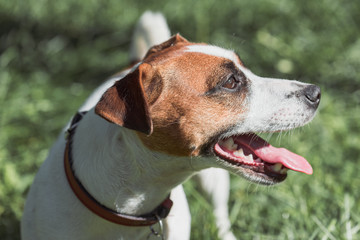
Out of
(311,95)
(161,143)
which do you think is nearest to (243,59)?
(311,95)

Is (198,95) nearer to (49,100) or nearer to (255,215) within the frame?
(255,215)

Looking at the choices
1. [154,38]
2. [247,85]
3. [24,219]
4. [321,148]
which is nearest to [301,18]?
[321,148]

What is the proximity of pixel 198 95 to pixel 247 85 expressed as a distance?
29 centimetres

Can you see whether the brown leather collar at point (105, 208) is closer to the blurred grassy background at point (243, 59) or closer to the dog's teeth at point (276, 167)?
the dog's teeth at point (276, 167)

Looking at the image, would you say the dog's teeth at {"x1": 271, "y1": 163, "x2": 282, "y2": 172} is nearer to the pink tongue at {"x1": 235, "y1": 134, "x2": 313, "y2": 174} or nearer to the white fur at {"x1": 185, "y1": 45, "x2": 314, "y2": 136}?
the pink tongue at {"x1": 235, "y1": 134, "x2": 313, "y2": 174}

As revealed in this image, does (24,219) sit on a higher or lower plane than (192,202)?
higher

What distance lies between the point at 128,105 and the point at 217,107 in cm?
46

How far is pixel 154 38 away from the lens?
4070 millimetres

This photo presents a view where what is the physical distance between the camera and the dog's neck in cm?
278

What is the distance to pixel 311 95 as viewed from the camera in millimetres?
2840

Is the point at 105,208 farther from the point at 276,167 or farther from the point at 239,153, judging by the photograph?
the point at 276,167

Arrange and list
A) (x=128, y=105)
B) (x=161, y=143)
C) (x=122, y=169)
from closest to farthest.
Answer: (x=128, y=105) < (x=161, y=143) < (x=122, y=169)

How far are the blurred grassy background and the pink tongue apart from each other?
870 mm

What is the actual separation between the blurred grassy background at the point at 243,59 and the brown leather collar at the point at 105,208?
725 mm
